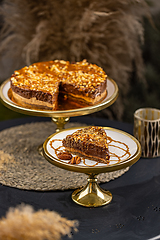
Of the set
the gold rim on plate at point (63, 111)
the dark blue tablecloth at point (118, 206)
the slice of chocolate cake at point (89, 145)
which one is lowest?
the dark blue tablecloth at point (118, 206)

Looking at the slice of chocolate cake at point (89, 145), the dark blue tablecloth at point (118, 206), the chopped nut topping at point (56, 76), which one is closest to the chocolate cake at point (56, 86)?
the chopped nut topping at point (56, 76)

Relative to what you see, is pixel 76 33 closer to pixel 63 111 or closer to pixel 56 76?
pixel 56 76

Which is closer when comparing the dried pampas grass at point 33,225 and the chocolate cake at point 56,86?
the dried pampas grass at point 33,225

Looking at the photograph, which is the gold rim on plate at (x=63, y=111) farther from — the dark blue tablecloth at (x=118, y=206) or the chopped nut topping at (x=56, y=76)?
the dark blue tablecloth at (x=118, y=206)

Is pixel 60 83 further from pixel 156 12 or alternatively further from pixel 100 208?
pixel 156 12

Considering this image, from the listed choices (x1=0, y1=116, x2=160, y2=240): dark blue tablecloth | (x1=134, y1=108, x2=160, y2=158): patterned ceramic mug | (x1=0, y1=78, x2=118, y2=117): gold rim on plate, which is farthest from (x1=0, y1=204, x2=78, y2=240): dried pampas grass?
(x1=134, y1=108, x2=160, y2=158): patterned ceramic mug

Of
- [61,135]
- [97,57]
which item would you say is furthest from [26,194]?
[97,57]

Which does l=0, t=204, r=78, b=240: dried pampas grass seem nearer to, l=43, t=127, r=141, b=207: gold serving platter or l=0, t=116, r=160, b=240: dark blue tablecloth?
l=0, t=116, r=160, b=240: dark blue tablecloth
